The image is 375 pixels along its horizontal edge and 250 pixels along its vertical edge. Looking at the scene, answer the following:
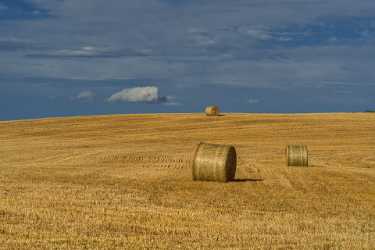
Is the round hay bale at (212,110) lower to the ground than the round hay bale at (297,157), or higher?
lower

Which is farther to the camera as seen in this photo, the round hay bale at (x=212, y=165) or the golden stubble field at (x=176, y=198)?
the round hay bale at (x=212, y=165)

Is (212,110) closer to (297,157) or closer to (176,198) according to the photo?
(297,157)

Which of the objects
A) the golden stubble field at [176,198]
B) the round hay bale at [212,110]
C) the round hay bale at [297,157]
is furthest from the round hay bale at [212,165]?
the round hay bale at [212,110]

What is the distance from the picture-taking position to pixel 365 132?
1704 inches

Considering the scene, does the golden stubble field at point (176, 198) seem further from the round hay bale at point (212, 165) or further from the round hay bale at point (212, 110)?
the round hay bale at point (212, 110)

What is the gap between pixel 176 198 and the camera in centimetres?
1662

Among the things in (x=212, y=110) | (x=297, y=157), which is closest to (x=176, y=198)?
(x=297, y=157)

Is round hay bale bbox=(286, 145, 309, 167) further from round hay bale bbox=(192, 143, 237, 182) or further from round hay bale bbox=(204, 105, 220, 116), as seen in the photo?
round hay bale bbox=(204, 105, 220, 116)

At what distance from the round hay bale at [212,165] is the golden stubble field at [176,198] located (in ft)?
1.52

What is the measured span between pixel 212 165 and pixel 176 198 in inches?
169

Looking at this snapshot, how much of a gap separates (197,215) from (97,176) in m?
8.65

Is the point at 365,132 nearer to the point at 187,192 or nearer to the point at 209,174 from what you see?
the point at 209,174

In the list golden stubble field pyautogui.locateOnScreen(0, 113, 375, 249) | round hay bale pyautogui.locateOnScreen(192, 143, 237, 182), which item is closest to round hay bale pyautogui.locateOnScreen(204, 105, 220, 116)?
golden stubble field pyautogui.locateOnScreen(0, 113, 375, 249)

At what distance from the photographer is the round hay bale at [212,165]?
67.7 ft
